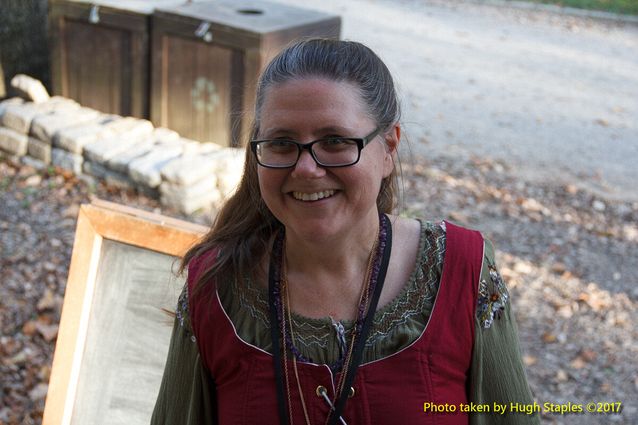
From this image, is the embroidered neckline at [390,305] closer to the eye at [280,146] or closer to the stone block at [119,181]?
the eye at [280,146]

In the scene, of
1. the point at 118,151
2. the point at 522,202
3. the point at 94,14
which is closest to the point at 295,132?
the point at 118,151

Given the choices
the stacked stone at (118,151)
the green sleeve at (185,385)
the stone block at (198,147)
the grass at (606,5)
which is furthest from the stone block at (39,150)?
the grass at (606,5)

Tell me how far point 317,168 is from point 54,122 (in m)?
4.67

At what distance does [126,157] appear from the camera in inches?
221

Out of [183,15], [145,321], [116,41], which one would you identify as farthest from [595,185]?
[145,321]

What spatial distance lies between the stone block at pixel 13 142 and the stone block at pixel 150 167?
1.06 metres

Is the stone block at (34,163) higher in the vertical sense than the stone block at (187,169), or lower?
lower

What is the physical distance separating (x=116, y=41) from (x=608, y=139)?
4.88 metres

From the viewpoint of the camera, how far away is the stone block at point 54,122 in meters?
5.89

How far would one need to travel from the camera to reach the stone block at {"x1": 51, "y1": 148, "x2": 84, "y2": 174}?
5.80m

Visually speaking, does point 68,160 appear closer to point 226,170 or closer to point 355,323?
point 226,170

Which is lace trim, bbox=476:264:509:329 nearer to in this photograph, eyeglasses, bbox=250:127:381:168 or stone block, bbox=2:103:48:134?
eyeglasses, bbox=250:127:381:168

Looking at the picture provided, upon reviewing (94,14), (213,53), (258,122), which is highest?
(258,122)

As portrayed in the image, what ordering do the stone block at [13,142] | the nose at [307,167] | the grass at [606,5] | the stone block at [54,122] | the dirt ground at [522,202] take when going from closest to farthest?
1. the nose at [307,167]
2. the dirt ground at [522,202]
3. the stone block at [54,122]
4. the stone block at [13,142]
5. the grass at [606,5]
